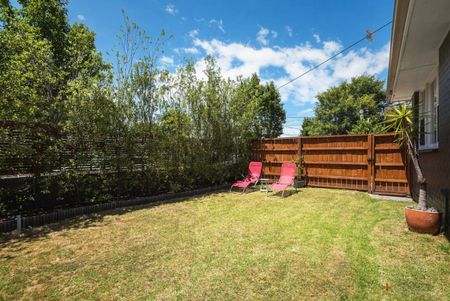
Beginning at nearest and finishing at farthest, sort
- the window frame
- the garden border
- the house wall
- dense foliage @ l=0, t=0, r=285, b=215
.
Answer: the house wall < the garden border < dense foliage @ l=0, t=0, r=285, b=215 < the window frame

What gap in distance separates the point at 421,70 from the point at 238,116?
571 cm

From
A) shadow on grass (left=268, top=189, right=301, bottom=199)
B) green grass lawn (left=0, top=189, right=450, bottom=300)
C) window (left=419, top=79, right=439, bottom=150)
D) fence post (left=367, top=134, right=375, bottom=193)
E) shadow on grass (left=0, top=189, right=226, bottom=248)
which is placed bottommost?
shadow on grass (left=0, top=189, right=226, bottom=248)

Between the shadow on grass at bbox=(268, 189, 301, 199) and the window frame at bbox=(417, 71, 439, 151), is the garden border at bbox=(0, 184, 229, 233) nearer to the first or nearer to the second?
the shadow on grass at bbox=(268, 189, 301, 199)

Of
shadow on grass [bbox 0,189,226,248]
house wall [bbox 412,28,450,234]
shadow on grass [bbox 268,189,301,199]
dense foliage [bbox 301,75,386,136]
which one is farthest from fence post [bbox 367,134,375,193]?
dense foliage [bbox 301,75,386,136]

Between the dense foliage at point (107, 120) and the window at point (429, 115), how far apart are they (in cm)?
551

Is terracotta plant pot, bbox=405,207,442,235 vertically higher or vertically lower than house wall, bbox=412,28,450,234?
lower

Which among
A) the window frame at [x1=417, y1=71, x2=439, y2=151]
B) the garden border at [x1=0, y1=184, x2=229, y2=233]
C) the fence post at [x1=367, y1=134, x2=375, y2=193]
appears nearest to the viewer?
the garden border at [x1=0, y1=184, x2=229, y2=233]

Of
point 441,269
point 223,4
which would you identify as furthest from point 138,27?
point 441,269

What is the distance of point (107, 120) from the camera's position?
237 inches

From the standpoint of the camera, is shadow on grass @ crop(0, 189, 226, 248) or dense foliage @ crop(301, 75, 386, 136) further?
dense foliage @ crop(301, 75, 386, 136)

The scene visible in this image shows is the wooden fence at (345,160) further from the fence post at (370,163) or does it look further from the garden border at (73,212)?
the garden border at (73,212)

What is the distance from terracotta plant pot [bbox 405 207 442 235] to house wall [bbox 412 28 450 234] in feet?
1.69

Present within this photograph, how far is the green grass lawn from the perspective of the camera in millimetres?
2424

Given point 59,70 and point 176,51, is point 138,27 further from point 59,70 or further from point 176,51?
point 59,70
